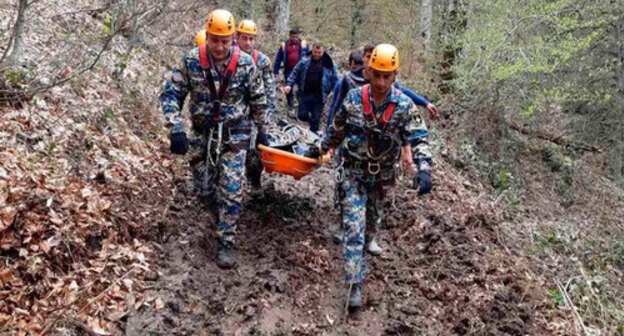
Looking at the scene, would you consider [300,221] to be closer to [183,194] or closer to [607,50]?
[183,194]

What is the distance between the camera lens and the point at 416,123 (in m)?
4.76

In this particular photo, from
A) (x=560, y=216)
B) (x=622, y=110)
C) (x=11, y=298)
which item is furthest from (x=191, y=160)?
(x=622, y=110)

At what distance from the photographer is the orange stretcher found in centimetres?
541

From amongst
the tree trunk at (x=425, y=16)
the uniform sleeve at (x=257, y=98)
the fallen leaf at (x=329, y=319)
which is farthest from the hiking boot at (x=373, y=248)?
the tree trunk at (x=425, y=16)

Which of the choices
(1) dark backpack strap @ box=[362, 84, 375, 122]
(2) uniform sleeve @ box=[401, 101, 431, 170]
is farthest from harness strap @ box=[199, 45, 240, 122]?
(2) uniform sleeve @ box=[401, 101, 431, 170]

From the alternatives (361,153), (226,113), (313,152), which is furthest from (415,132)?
(226,113)

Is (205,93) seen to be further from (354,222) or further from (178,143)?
(354,222)

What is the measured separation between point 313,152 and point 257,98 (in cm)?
90

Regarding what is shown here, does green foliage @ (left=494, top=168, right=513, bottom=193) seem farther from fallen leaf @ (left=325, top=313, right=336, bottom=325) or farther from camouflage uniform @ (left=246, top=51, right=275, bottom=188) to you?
fallen leaf @ (left=325, top=313, right=336, bottom=325)

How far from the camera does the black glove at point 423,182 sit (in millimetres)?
4433

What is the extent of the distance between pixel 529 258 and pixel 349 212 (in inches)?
108

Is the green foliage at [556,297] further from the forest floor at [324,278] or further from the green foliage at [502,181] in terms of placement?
the green foliage at [502,181]

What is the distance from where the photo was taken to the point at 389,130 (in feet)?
15.6

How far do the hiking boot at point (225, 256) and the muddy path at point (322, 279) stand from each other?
99 mm
